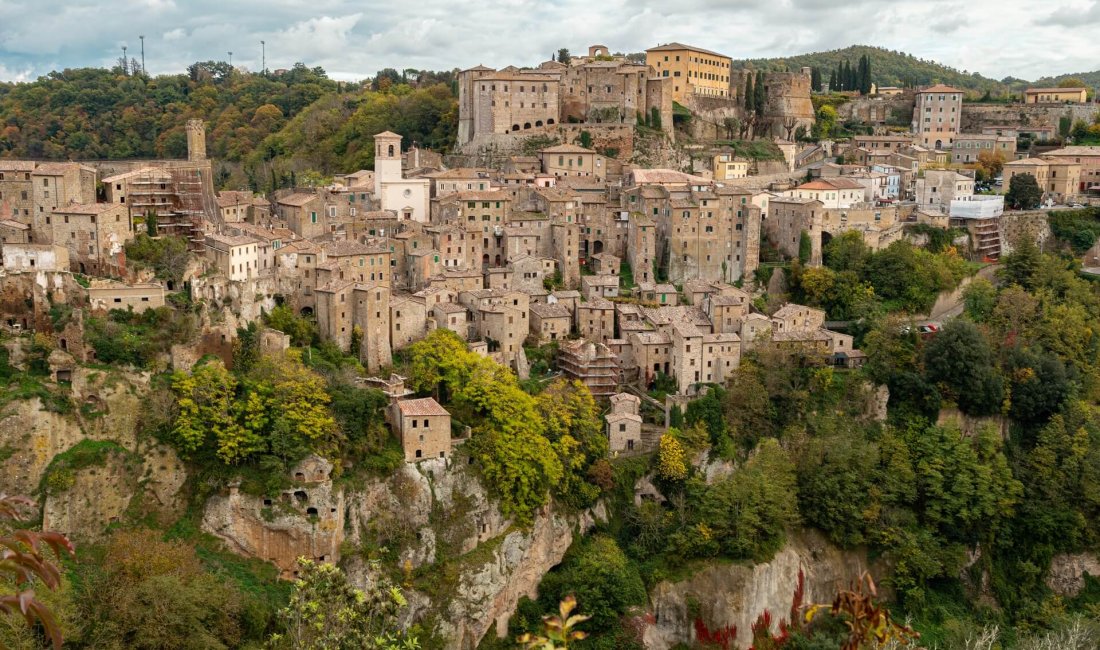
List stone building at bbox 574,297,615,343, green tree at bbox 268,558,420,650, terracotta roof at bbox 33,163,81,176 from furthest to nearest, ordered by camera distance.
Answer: stone building at bbox 574,297,615,343, terracotta roof at bbox 33,163,81,176, green tree at bbox 268,558,420,650

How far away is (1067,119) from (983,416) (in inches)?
1504

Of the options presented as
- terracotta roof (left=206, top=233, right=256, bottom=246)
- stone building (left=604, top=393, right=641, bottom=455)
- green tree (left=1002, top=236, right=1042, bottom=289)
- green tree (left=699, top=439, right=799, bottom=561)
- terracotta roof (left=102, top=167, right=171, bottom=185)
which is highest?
terracotta roof (left=102, top=167, right=171, bottom=185)

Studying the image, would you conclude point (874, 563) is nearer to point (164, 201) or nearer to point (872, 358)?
point (872, 358)

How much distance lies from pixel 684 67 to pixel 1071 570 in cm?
3777

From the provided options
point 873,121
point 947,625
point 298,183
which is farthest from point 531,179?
point 873,121

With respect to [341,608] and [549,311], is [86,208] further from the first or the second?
[341,608]

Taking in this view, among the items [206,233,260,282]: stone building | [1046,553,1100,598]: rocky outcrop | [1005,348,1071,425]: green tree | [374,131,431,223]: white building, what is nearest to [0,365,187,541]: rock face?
[206,233,260,282]: stone building

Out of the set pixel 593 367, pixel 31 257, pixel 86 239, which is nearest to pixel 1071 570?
pixel 593 367

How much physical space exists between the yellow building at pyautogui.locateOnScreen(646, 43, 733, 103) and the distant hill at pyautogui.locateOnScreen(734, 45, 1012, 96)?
148 ft

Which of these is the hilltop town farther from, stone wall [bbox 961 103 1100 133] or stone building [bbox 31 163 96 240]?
stone wall [bbox 961 103 1100 133]

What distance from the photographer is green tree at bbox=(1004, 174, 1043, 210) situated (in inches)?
2192

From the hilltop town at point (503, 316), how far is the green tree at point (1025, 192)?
13cm

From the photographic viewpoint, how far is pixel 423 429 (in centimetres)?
3128

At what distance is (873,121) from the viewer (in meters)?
72.2
